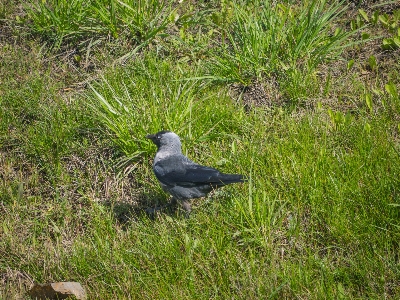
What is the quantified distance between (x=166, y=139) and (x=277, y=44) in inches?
64.9

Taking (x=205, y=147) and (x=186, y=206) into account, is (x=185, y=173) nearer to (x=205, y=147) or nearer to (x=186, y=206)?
(x=186, y=206)

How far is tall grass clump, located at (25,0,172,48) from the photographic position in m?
6.29

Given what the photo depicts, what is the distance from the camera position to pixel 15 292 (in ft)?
14.8

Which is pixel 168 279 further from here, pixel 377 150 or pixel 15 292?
pixel 377 150

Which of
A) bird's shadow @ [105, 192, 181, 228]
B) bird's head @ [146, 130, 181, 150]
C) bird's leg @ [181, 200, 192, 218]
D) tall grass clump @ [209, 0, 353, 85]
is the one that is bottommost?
bird's shadow @ [105, 192, 181, 228]

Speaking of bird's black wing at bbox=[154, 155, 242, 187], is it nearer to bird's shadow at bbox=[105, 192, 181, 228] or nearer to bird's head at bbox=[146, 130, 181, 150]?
bird's head at bbox=[146, 130, 181, 150]

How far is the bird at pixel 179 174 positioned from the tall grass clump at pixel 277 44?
1163mm

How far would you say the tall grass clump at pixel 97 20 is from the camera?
20.6 ft

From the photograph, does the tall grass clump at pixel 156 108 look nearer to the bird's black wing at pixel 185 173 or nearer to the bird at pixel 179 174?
the bird at pixel 179 174

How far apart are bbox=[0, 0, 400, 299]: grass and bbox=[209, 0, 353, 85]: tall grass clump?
2 cm

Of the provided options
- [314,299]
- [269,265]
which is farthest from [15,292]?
[314,299]

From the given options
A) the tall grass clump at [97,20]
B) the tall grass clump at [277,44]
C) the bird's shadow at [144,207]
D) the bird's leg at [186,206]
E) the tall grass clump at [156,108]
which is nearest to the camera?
the bird's leg at [186,206]

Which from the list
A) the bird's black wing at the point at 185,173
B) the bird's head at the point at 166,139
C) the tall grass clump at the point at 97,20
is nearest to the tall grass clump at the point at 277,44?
the tall grass clump at the point at 97,20

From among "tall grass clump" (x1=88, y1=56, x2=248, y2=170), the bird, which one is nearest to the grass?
"tall grass clump" (x1=88, y1=56, x2=248, y2=170)
